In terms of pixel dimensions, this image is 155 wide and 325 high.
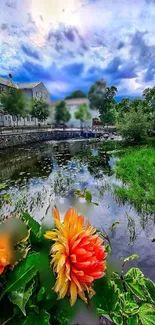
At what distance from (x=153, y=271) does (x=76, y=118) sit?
1.62 metres

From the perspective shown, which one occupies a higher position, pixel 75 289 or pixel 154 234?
pixel 75 289

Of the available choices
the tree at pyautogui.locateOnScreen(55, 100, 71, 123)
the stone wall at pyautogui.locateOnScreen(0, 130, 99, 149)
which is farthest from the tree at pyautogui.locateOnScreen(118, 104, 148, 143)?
the tree at pyautogui.locateOnScreen(55, 100, 71, 123)

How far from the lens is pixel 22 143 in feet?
43.6

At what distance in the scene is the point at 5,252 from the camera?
295mm

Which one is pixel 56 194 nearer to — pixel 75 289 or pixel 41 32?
pixel 41 32

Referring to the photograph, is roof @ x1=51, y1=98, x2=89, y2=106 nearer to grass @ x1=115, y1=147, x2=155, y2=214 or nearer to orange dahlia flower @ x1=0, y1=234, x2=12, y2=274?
orange dahlia flower @ x1=0, y1=234, x2=12, y2=274

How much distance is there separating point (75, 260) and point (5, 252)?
0.10m

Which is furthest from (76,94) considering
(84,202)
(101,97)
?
(84,202)

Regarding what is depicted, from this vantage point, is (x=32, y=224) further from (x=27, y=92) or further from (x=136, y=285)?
(x=27, y=92)

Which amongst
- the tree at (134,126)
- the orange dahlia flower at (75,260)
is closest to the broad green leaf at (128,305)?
the orange dahlia flower at (75,260)

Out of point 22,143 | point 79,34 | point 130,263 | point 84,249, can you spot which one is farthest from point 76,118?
point 22,143

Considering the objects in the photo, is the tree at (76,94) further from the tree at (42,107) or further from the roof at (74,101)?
the tree at (42,107)

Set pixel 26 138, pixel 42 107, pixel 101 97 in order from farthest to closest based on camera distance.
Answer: pixel 26 138 → pixel 101 97 → pixel 42 107

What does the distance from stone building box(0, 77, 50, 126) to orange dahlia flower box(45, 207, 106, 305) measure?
2.00m
